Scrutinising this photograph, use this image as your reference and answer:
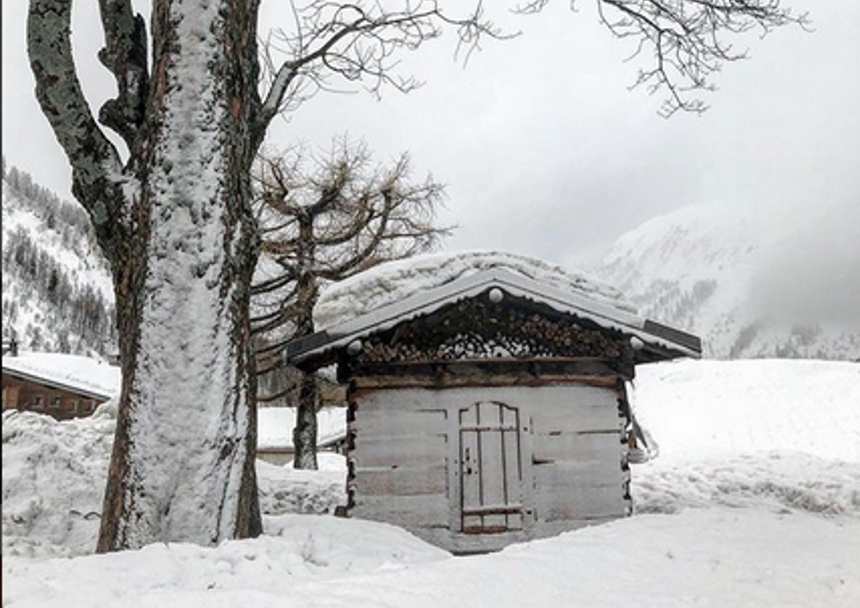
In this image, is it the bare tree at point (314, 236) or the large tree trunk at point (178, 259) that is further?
the bare tree at point (314, 236)

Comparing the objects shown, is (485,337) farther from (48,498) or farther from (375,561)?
(48,498)

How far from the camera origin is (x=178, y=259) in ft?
16.6

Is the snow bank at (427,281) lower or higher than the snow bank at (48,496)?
higher

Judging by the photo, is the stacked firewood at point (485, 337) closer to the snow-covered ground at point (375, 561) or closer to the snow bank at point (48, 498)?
the snow-covered ground at point (375, 561)

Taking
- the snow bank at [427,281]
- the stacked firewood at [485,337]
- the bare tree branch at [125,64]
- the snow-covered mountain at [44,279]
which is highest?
the bare tree branch at [125,64]

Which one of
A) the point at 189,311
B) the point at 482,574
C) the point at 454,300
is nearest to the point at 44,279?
the point at 482,574

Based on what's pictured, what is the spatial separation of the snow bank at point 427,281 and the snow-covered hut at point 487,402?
3.2 inches

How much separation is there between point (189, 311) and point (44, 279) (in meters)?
3.78

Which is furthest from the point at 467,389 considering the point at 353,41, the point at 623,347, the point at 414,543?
the point at 353,41

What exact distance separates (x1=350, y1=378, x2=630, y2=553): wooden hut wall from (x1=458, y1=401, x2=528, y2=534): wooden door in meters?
0.01

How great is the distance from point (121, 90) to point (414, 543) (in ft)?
15.2

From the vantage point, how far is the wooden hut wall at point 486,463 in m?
9.37

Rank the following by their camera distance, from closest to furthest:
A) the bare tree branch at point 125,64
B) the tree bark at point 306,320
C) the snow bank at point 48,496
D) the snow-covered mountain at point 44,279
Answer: the snow-covered mountain at point 44,279 < the bare tree branch at point 125,64 < the snow bank at point 48,496 < the tree bark at point 306,320

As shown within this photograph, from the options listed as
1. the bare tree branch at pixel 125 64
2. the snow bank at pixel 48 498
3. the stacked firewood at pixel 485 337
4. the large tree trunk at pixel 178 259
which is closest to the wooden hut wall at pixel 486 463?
the stacked firewood at pixel 485 337
